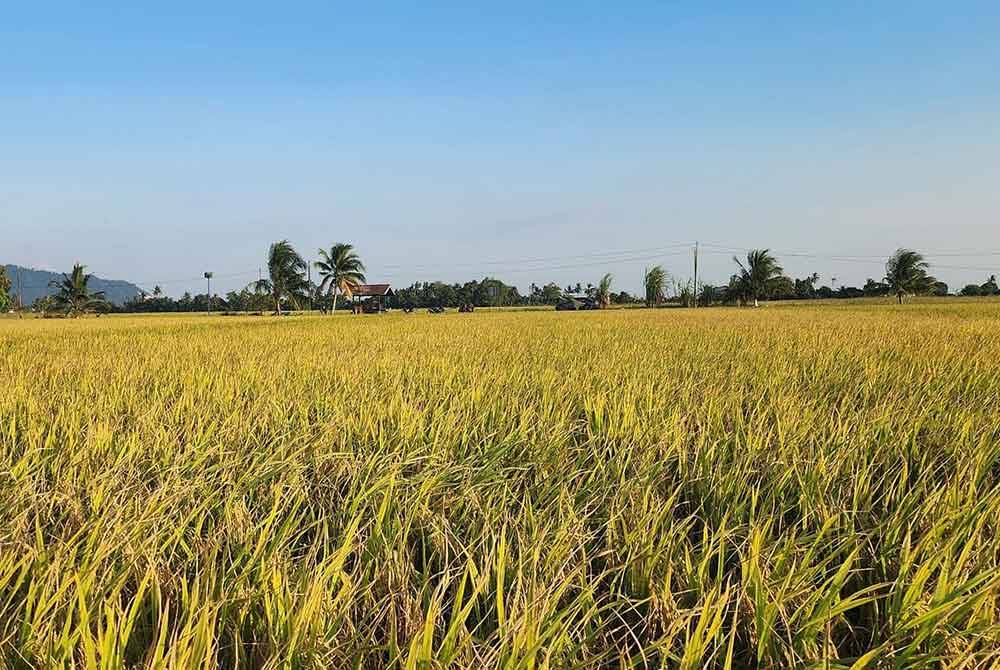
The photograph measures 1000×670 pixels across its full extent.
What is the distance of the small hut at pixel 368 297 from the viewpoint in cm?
3928

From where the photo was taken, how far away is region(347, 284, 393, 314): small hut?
39.3 metres

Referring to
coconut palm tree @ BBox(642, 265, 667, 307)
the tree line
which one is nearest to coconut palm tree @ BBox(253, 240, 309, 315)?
the tree line

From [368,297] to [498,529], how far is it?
47882mm

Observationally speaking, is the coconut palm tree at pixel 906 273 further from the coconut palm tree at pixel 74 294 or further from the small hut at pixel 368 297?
the coconut palm tree at pixel 74 294

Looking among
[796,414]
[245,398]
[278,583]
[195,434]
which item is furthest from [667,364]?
[278,583]

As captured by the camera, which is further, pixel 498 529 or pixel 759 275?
pixel 759 275

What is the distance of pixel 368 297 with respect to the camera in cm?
4728

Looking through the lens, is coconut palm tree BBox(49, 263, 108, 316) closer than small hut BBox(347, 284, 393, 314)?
Yes

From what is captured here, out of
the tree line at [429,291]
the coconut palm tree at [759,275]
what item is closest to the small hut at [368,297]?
the tree line at [429,291]

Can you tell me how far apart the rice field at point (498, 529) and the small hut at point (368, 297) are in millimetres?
35624

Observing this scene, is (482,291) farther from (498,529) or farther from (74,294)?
(498,529)

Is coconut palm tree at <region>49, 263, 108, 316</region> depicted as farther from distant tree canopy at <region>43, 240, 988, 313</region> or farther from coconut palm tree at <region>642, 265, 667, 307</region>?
coconut palm tree at <region>642, 265, 667, 307</region>

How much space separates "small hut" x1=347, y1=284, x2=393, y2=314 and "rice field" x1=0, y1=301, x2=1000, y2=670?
3562cm

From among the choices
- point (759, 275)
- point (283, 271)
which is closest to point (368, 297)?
point (283, 271)
